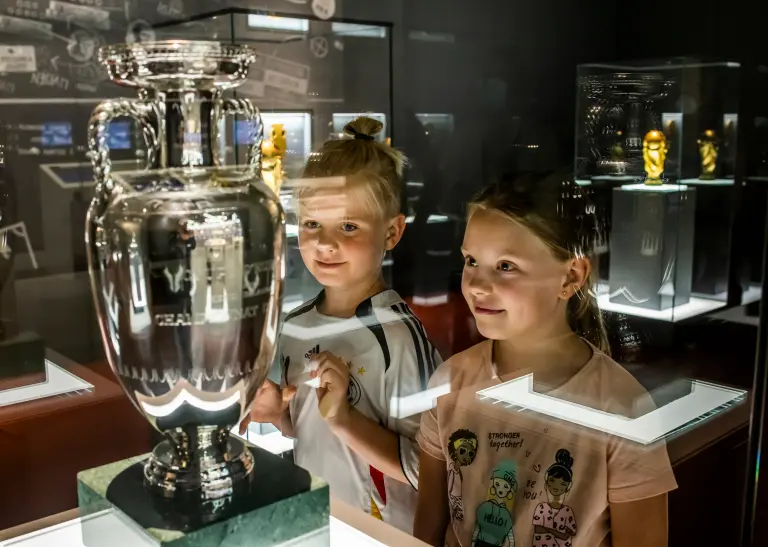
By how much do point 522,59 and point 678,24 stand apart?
0.27 m

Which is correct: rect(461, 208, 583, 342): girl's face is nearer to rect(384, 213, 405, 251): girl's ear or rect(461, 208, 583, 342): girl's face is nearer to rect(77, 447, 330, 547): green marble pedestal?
rect(384, 213, 405, 251): girl's ear

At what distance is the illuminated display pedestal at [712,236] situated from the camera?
1.20m

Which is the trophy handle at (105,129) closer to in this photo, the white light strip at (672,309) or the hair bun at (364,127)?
the hair bun at (364,127)

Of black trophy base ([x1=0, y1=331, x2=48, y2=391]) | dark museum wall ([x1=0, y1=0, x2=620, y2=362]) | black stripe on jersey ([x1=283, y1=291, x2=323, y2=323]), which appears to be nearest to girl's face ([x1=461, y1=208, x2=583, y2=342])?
dark museum wall ([x1=0, y1=0, x2=620, y2=362])

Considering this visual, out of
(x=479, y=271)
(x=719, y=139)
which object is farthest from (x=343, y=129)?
(x=719, y=139)

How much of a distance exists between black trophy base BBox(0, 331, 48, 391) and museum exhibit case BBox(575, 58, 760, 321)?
1.24 meters

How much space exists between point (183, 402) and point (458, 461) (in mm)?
557

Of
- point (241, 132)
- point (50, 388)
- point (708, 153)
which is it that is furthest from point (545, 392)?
point (50, 388)

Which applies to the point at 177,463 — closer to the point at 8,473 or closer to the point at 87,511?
Result: the point at 87,511

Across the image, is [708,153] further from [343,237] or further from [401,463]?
[401,463]

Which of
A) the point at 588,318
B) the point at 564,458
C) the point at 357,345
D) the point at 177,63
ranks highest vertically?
the point at 177,63

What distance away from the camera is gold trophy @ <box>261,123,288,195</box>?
63.5 inches

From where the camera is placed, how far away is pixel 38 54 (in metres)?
1.68

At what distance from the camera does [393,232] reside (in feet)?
4.94
